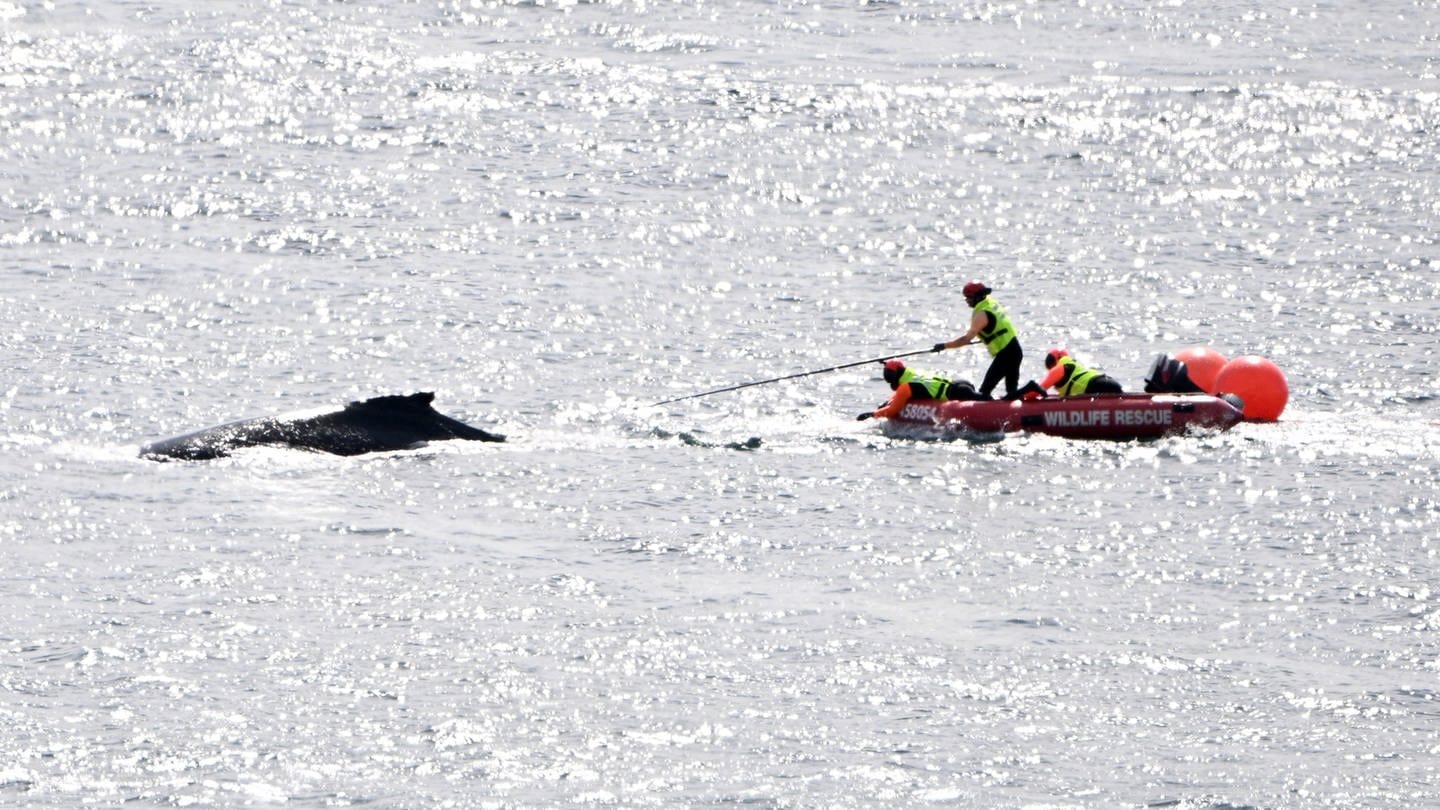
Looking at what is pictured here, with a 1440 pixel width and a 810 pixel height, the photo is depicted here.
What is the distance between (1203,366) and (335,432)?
10047 millimetres

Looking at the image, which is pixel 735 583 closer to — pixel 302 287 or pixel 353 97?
pixel 302 287

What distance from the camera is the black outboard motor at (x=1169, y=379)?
968 inches

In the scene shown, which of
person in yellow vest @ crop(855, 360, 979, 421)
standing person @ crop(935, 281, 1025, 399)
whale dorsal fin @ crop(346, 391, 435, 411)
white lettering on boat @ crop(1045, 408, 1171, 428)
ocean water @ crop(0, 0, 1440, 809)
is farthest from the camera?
standing person @ crop(935, 281, 1025, 399)

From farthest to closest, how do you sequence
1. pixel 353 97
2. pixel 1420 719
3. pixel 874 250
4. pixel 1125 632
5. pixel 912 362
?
pixel 353 97, pixel 874 250, pixel 912 362, pixel 1125 632, pixel 1420 719

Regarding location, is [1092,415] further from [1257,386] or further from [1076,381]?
[1257,386]

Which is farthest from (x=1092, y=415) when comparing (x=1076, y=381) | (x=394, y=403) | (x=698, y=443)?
(x=394, y=403)

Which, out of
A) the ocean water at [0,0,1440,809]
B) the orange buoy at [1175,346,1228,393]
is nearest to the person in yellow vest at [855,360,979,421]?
the ocean water at [0,0,1440,809]

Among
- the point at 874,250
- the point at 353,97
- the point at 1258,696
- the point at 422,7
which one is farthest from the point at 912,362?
the point at 422,7

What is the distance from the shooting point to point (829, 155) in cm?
4497

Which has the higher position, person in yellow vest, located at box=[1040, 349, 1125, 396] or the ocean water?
→ person in yellow vest, located at box=[1040, 349, 1125, 396]

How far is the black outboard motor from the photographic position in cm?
2458

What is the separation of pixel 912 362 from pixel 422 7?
113 feet

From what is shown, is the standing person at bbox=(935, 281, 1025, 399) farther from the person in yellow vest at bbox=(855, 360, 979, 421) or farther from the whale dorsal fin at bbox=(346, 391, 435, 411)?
the whale dorsal fin at bbox=(346, 391, 435, 411)

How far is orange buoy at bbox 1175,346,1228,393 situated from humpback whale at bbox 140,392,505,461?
867 cm
